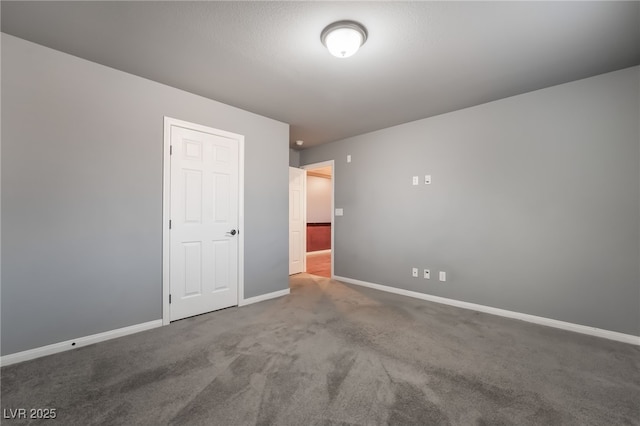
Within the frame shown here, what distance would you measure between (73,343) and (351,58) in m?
3.47

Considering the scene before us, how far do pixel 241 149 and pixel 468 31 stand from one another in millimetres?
2673

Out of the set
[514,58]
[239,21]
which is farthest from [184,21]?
[514,58]

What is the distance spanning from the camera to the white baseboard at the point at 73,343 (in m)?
2.12

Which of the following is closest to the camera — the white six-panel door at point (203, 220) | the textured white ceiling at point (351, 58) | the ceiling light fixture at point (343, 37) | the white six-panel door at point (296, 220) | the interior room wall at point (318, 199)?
the textured white ceiling at point (351, 58)

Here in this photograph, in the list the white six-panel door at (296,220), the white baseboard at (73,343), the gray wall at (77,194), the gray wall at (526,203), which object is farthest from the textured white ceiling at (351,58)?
the white baseboard at (73,343)

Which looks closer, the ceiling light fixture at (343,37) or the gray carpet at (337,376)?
the gray carpet at (337,376)

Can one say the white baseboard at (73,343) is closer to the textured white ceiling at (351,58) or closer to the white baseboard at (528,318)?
the textured white ceiling at (351,58)

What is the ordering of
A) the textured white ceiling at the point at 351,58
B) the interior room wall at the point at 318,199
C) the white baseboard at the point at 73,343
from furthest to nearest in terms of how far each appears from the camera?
the interior room wall at the point at 318,199
the white baseboard at the point at 73,343
the textured white ceiling at the point at 351,58

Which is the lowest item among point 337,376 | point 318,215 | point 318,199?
point 337,376

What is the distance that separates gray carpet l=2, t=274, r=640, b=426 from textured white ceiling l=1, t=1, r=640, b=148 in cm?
255

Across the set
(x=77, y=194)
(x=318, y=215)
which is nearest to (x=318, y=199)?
(x=318, y=215)

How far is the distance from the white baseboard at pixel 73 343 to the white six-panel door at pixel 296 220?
2759 mm

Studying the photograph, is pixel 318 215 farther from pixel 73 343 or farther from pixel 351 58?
pixel 73 343

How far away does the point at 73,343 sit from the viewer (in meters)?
2.36
